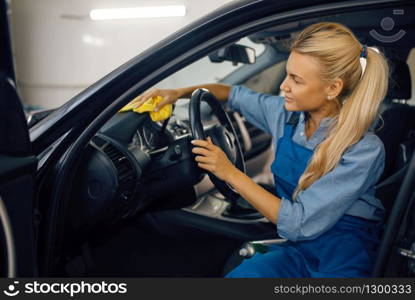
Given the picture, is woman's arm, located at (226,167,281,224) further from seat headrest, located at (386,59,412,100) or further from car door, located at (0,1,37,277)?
seat headrest, located at (386,59,412,100)

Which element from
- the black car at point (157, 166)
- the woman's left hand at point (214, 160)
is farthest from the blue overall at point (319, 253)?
the woman's left hand at point (214, 160)

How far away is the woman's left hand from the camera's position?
45.0 inches

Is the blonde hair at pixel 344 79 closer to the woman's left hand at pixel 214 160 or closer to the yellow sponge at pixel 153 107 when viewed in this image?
the woman's left hand at pixel 214 160

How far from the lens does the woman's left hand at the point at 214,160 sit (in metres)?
1.14

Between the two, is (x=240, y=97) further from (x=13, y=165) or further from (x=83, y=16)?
(x=83, y=16)

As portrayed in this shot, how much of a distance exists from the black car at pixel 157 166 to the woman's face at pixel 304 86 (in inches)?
4.3

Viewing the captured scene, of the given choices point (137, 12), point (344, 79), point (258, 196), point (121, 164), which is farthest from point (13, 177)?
point (137, 12)

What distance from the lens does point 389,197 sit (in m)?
1.13

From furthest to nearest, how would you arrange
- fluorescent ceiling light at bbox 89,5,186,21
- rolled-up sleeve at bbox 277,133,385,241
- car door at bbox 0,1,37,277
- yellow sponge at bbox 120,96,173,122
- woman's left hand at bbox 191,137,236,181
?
fluorescent ceiling light at bbox 89,5,186,21, yellow sponge at bbox 120,96,173,122, woman's left hand at bbox 191,137,236,181, rolled-up sleeve at bbox 277,133,385,241, car door at bbox 0,1,37,277

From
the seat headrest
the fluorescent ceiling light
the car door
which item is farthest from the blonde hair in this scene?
the fluorescent ceiling light

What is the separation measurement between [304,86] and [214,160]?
311mm

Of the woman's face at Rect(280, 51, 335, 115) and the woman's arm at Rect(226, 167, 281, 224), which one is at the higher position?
the woman's face at Rect(280, 51, 335, 115)

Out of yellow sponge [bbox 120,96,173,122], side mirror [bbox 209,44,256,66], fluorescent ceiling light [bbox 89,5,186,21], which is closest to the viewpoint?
yellow sponge [bbox 120,96,173,122]

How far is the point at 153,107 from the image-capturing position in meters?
1.40
